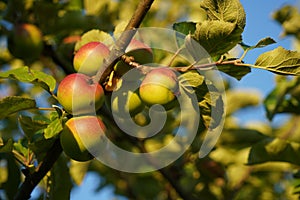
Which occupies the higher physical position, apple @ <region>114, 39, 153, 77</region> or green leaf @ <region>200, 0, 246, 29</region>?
green leaf @ <region>200, 0, 246, 29</region>

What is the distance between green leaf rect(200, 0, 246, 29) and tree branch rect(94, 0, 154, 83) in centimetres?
15

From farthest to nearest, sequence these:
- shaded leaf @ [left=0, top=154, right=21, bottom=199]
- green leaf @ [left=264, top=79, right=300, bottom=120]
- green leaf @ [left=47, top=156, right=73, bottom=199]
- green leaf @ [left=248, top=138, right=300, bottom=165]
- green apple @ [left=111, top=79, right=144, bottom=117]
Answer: green leaf @ [left=264, top=79, right=300, bottom=120] → green leaf @ [left=248, top=138, right=300, bottom=165] → shaded leaf @ [left=0, top=154, right=21, bottom=199] → green leaf @ [left=47, top=156, right=73, bottom=199] → green apple @ [left=111, top=79, right=144, bottom=117]

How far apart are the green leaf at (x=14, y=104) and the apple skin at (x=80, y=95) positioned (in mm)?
118

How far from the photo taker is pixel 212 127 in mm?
1077

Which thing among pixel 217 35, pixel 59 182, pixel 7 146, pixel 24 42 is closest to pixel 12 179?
pixel 59 182

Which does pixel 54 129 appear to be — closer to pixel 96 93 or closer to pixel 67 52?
pixel 96 93

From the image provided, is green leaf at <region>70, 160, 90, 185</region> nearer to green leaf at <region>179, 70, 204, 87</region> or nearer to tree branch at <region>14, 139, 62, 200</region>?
tree branch at <region>14, 139, 62, 200</region>

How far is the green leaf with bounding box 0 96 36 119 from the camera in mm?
1042

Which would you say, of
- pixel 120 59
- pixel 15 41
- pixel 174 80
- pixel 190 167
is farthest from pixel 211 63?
pixel 190 167

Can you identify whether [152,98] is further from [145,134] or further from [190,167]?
[190,167]

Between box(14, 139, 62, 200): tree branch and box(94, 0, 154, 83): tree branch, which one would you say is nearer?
box(94, 0, 154, 83): tree branch

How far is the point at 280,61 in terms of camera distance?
3.24 feet

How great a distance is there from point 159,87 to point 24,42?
24.5 inches

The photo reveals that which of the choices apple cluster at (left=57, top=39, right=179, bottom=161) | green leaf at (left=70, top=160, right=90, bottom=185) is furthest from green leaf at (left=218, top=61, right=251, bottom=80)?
green leaf at (left=70, top=160, right=90, bottom=185)
